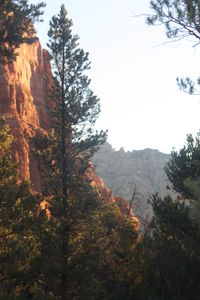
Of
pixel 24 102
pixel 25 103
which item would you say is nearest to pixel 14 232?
pixel 24 102

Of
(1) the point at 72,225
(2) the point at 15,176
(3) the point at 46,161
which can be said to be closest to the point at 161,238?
(1) the point at 72,225

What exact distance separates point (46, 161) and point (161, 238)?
26.0 ft

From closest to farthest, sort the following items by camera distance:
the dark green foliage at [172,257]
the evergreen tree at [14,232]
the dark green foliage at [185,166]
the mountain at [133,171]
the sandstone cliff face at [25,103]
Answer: the evergreen tree at [14,232] → the dark green foliage at [172,257] → the dark green foliage at [185,166] → the sandstone cliff face at [25,103] → the mountain at [133,171]

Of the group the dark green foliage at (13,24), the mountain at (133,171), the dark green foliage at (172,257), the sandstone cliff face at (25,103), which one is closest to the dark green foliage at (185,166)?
the dark green foliage at (172,257)

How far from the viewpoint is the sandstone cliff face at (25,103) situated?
1293 inches

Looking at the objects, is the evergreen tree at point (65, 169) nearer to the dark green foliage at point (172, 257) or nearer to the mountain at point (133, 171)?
the dark green foliage at point (172, 257)

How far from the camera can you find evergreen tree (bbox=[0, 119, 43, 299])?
13.0 meters

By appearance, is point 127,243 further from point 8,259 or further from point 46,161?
point 8,259

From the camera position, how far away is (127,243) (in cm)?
2073

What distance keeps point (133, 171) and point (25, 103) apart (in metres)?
64.9

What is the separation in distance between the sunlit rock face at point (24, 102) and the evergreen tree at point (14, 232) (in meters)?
12.4

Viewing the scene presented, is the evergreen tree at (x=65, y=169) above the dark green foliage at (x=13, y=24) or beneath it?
beneath

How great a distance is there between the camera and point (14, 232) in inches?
549

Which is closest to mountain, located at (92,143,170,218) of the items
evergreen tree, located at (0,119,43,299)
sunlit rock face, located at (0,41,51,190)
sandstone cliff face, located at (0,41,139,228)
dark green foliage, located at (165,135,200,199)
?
sandstone cliff face, located at (0,41,139,228)
